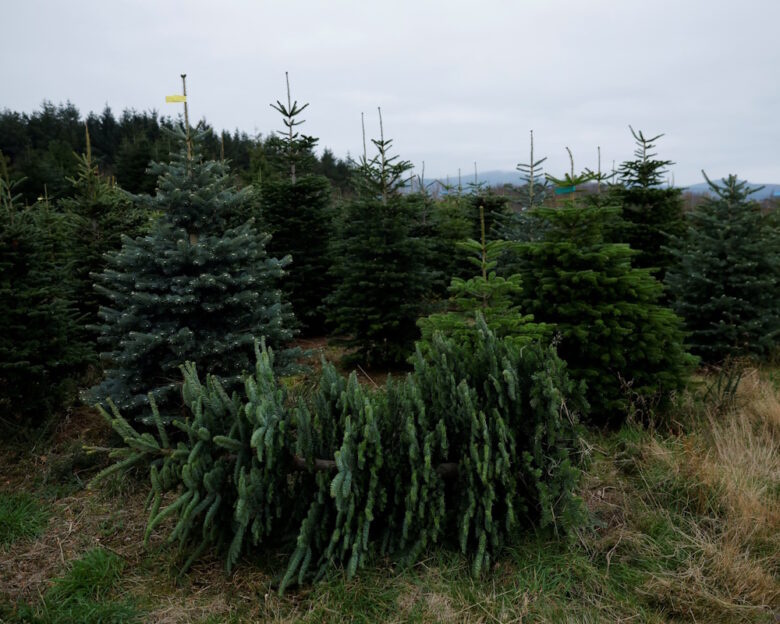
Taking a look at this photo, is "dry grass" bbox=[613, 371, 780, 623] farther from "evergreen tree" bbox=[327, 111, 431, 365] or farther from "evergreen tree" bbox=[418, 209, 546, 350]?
"evergreen tree" bbox=[327, 111, 431, 365]

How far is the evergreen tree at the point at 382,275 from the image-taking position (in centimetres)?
635

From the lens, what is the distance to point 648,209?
830 cm

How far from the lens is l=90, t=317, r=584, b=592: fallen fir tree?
266 cm

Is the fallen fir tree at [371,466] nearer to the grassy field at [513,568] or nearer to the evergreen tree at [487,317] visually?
the grassy field at [513,568]

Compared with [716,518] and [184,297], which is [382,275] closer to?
[184,297]

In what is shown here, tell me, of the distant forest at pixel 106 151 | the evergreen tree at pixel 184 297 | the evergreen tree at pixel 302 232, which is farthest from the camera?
the distant forest at pixel 106 151

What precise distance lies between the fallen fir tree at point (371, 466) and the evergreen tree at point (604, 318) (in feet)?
5.01

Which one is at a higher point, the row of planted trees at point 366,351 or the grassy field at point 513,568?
the row of planted trees at point 366,351

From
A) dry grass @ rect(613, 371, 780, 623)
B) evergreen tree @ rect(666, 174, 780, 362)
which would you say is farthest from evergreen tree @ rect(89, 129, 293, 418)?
evergreen tree @ rect(666, 174, 780, 362)

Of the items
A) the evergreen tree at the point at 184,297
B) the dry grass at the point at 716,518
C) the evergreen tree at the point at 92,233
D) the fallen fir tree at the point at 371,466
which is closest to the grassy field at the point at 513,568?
the dry grass at the point at 716,518

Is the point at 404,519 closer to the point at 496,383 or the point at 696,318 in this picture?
the point at 496,383

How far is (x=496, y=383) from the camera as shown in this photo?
111 inches

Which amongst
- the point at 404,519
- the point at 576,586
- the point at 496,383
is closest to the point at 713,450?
the point at 576,586

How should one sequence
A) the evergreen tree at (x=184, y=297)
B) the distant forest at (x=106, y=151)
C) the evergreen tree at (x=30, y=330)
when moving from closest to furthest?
the evergreen tree at (x=184, y=297), the evergreen tree at (x=30, y=330), the distant forest at (x=106, y=151)
